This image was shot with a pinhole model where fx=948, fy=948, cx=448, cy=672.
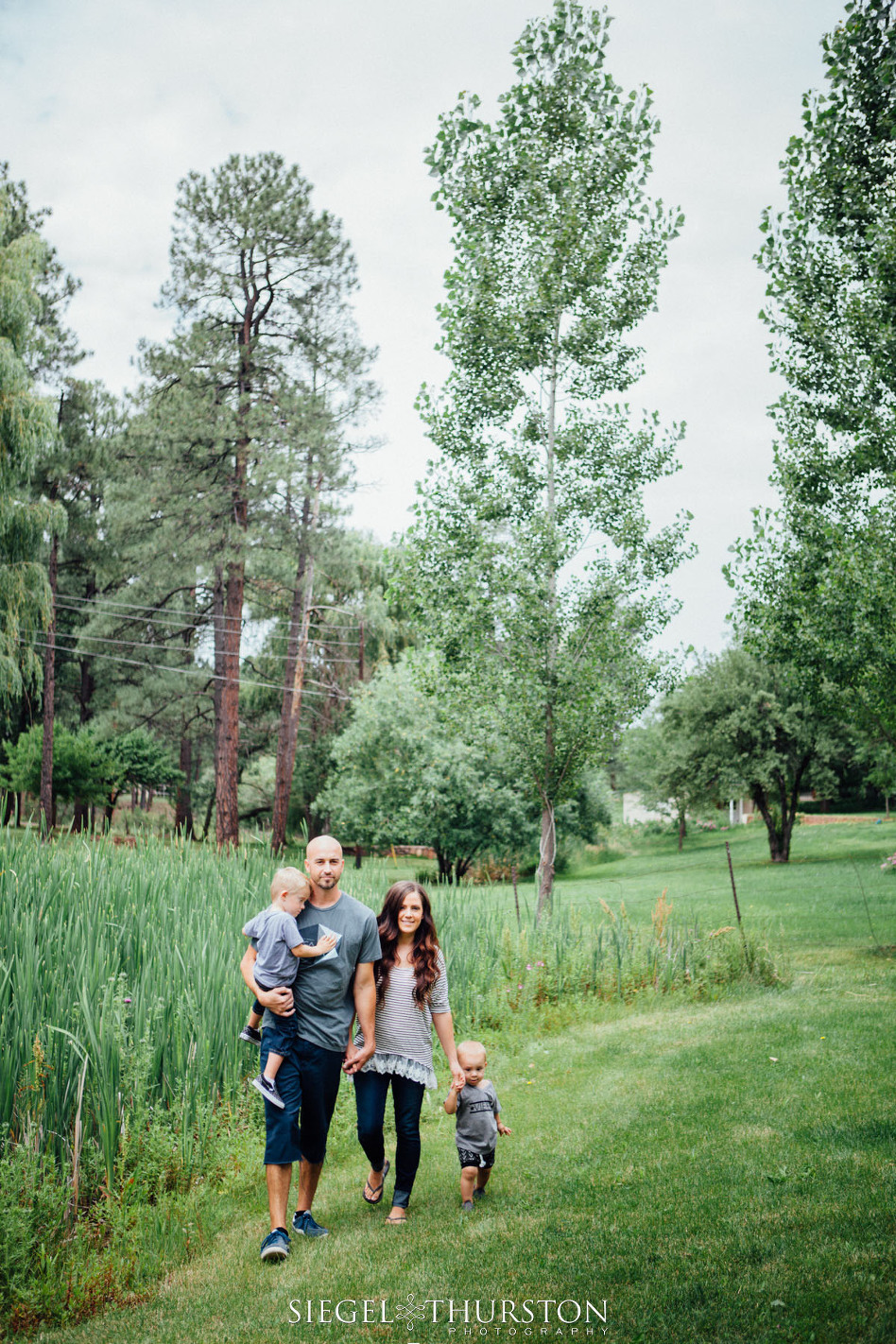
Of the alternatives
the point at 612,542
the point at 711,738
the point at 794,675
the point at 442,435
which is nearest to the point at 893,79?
Answer: the point at 612,542

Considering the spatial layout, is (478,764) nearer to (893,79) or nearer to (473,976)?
(473,976)

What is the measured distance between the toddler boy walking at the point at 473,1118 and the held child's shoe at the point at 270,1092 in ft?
2.80

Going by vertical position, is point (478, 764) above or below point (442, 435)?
below

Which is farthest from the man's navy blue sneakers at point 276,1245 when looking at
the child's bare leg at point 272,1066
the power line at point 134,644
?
the power line at point 134,644

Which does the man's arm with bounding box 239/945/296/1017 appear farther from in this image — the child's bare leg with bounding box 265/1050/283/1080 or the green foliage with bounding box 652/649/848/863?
the green foliage with bounding box 652/649/848/863

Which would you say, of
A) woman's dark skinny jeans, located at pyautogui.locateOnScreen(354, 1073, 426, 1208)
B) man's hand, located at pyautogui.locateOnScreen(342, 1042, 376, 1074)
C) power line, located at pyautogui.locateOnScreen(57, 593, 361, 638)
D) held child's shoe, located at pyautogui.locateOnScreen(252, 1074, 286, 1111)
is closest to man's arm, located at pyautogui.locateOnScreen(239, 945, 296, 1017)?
held child's shoe, located at pyautogui.locateOnScreen(252, 1074, 286, 1111)

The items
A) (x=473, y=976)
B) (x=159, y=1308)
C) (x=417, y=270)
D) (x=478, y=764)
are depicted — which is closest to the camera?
(x=159, y=1308)

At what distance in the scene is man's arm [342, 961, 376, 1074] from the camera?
4.43 m

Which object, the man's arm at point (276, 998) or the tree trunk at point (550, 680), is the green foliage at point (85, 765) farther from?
the man's arm at point (276, 998)

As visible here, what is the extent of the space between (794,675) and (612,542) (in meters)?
3.67

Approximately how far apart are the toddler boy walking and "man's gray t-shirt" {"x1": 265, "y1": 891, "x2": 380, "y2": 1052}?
2.22ft

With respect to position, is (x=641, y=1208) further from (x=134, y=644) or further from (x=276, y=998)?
(x=134, y=644)

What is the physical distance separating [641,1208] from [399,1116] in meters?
1.26

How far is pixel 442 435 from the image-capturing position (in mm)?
14336
